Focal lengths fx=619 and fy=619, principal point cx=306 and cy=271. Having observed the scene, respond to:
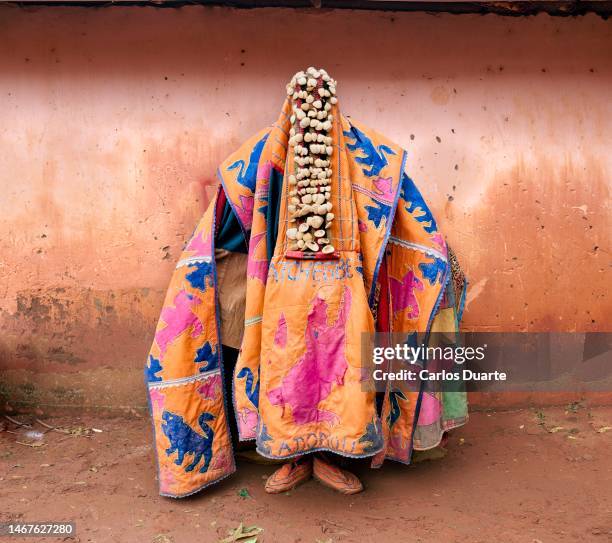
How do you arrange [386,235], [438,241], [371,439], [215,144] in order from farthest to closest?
[215,144], [438,241], [386,235], [371,439]

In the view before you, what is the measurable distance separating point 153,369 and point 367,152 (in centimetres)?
133

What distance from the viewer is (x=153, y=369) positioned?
8.87ft

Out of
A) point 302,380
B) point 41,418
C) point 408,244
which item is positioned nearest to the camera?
point 302,380

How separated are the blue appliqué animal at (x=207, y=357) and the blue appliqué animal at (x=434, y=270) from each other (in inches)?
39.6

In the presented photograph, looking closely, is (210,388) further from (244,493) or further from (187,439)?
(244,493)

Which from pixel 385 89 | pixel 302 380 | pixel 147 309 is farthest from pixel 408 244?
pixel 147 309

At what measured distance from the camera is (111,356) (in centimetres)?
358

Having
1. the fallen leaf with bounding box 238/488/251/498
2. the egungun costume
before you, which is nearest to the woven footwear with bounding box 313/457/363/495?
the egungun costume

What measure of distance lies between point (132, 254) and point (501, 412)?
2.36 m

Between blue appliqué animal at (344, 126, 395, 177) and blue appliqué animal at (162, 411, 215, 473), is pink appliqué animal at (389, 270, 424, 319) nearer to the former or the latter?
blue appliqué animal at (344, 126, 395, 177)

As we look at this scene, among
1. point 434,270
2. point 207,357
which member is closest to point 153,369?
point 207,357

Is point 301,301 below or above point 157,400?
above

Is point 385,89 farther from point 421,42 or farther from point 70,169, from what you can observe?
point 70,169

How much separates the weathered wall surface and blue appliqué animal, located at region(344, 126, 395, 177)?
74cm
